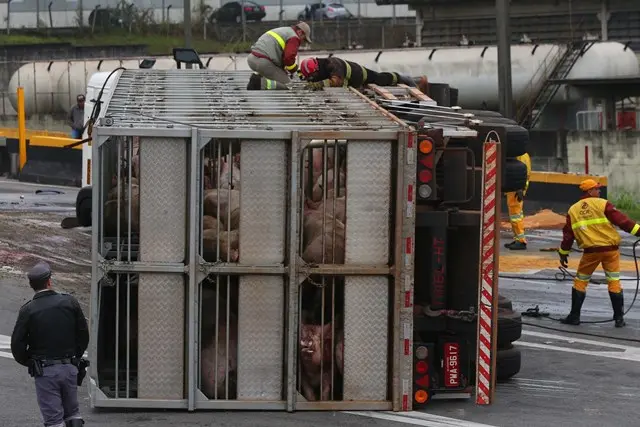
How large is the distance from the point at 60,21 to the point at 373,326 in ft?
161

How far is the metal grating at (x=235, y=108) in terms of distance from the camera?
10.5 m

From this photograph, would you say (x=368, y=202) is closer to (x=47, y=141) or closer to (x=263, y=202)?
(x=263, y=202)

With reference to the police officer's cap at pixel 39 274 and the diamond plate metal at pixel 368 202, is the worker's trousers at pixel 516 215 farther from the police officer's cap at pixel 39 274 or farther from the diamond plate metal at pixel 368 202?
the police officer's cap at pixel 39 274

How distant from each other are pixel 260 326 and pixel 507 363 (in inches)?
105

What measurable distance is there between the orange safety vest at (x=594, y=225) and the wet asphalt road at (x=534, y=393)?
101 centimetres

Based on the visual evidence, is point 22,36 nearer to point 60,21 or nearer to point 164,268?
point 60,21

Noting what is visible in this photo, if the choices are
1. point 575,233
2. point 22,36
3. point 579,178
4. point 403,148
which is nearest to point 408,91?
point 575,233

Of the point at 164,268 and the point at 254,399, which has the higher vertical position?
the point at 164,268

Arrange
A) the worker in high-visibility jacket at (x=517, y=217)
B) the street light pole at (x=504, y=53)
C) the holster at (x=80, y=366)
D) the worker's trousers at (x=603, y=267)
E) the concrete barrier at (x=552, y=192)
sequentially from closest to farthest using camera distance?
1. the holster at (x=80, y=366)
2. the worker's trousers at (x=603, y=267)
3. the worker in high-visibility jacket at (x=517, y=217)
4. the street light pole at (x=504, y=53)
5. the concrete barrier at (x=552, y=192)

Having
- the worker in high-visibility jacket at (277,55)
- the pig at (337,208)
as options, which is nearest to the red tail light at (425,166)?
the pig at (337,208)

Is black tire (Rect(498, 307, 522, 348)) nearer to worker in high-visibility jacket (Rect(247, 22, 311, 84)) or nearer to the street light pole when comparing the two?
worker in high-visibility jacket (Rect(247, 22, 311, 84))

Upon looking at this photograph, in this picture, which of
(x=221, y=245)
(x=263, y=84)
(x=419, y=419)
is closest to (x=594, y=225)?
(x=263, y=84)

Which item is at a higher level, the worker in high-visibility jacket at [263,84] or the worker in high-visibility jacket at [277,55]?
the worker in high-visibility jacket at [277,55]

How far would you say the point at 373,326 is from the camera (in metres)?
10.2
